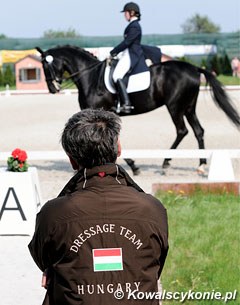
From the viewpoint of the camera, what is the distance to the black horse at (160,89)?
37.1 ft

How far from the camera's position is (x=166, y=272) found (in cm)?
569

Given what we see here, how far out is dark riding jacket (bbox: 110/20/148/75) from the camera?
1132cm

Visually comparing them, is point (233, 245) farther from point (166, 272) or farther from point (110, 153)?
point (110, 153)

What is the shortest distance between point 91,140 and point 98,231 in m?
0.32

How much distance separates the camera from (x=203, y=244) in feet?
20.9

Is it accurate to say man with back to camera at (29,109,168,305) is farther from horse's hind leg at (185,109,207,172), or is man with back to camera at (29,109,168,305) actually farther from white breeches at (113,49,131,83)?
white breeches at (113,49,131,83)

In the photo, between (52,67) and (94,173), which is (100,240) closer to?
(94,173)

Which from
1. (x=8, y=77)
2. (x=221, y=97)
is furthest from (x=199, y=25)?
(x=221, y=97)

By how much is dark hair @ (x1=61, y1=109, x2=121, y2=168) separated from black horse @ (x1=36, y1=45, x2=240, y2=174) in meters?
8.53

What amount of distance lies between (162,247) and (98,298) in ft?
0.99

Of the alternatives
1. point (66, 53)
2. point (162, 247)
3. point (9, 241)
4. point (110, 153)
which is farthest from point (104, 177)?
point (66, 53)

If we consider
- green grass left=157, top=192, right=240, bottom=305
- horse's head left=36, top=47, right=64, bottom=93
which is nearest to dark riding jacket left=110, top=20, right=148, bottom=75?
horse's head left=36, top=47, right=64, bottom=93

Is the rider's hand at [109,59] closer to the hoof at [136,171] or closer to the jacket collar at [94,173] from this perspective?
the hoof at [136,171]

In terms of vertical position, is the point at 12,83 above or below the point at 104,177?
below
